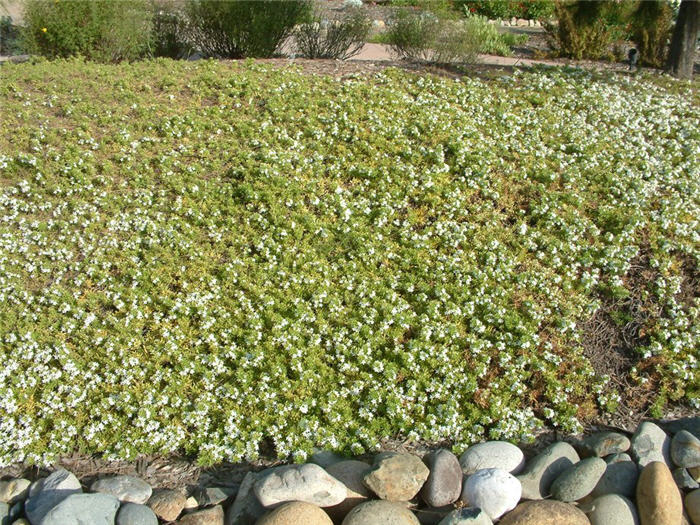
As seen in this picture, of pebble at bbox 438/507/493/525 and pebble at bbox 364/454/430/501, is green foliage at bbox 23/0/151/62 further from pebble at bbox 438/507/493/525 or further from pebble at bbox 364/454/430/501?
pebble at bbox 438/507/493/525

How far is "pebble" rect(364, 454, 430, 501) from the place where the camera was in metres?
4.00

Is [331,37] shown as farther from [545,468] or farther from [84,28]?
[545,468]

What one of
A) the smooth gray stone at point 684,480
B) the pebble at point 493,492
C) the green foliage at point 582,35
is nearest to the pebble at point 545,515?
the pebble at point 493,492

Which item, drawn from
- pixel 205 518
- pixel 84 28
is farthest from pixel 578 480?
pixel 84 28

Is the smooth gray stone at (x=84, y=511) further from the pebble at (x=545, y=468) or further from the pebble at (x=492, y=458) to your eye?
the pebble at (x=545, y=468)

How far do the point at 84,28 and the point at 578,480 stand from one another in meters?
8.68

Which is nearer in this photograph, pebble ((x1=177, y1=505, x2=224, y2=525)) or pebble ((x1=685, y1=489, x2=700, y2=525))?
pebble ((x1=177, y1=505, x2=224, y2=525))

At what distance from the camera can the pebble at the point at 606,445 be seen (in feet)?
14.6

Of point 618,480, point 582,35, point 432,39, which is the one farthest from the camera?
point 582,35

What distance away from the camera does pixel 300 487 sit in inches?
155

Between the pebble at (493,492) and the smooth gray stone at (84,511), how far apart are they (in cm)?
224

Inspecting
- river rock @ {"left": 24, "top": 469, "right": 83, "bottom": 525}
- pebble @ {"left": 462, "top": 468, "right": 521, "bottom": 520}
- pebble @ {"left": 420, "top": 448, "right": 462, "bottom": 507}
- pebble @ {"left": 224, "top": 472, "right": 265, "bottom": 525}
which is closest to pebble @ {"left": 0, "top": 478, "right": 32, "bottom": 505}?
river rock @ {"left": 24, "top": 469, "right": 83, "bottom": 525}

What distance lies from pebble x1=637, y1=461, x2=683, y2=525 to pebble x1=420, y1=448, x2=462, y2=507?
118 cm

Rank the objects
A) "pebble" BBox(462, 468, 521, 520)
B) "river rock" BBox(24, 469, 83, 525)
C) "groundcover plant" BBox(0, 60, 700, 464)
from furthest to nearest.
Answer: "groundcover plant" BBox(0, 60, 700, 464)
"pebble" BBox(462, 468, 521, 520)
"river rock" BBox(24, 469, 83, 525)
